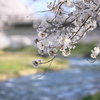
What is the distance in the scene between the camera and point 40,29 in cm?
420

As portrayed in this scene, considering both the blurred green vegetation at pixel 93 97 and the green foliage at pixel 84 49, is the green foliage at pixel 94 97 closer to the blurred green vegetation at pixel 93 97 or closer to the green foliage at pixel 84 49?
the blurred green vegetation at pixel 93 97

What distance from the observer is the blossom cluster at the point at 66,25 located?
3934 millimetres

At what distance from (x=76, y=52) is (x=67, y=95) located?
61725mm

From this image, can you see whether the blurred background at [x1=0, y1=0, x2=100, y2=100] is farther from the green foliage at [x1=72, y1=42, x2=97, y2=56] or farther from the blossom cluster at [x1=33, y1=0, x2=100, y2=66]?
the green foliage at [x1=72, y1=42, x2=97, y2=56]

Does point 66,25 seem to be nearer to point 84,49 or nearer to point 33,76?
point 33,76

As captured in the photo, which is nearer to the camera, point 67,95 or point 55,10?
point 55,10

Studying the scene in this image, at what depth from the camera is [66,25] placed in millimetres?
4207

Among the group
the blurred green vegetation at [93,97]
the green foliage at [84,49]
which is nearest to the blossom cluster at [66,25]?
the blurred green vegetation at [93,97]

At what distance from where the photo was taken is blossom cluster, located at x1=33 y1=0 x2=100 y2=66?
3934mm

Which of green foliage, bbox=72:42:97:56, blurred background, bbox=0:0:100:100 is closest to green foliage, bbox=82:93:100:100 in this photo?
blurred background, bbox=0:0:100:100

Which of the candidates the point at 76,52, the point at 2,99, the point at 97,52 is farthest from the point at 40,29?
the point at 76,52

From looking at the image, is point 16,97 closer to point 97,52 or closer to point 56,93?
point 56,93

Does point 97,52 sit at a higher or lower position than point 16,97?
lower

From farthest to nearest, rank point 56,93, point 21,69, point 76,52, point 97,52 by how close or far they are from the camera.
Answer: point 76,52, point 21,69, point 56,93, point 97,52
